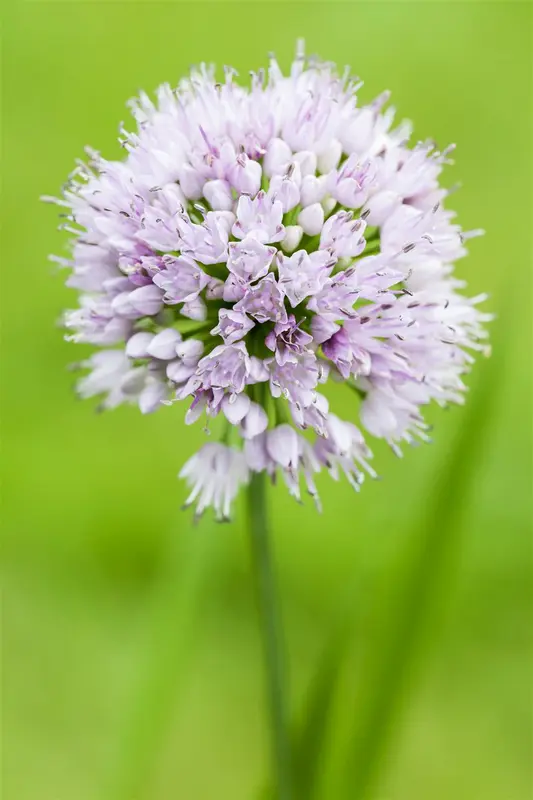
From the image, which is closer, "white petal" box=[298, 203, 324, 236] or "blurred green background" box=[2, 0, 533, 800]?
"white petal" box=[298, 203, 324, 236]

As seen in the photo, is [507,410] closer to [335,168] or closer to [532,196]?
[532,196]

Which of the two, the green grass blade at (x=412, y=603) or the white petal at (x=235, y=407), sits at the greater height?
the white petal at (x=235, y=407)

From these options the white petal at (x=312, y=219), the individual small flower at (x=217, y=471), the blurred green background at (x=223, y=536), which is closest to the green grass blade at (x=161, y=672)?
the blurred green background at (x=223, y=536)

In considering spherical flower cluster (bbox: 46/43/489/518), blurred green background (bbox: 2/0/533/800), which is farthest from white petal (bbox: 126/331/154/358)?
blurred green background (bbox: 2/0/533/800)

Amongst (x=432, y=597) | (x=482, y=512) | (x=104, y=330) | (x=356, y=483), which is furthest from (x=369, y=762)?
(x=482, y=512)

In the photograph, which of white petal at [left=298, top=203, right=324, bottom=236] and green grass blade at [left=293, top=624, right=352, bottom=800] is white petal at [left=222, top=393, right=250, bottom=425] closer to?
white petal at [left=298, top=203, right=324, bottom=236]

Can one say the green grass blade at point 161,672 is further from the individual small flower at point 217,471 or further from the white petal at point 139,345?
the white petal at point 139,345

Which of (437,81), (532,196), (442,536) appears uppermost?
(437,81)
